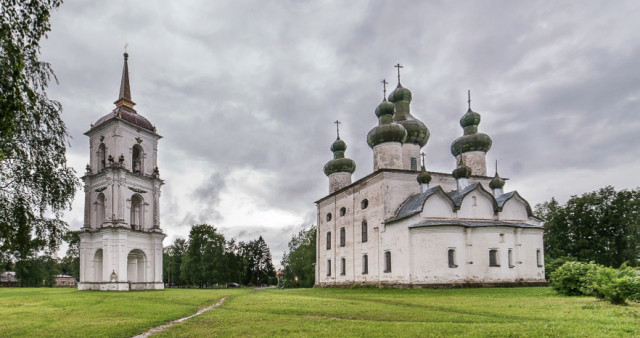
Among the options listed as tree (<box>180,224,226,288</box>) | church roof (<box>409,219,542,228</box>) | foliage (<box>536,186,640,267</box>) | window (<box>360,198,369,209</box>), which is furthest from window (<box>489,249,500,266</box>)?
tree (<box>180,224,226,288</box>)

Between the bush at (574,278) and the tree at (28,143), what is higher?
the tree at (28,143)

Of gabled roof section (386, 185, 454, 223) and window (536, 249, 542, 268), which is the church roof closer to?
gabled roof section (386, 185, 454, 223)

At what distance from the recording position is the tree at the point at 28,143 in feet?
22.5

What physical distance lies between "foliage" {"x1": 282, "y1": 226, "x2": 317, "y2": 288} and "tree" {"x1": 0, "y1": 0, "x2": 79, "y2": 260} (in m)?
47.3

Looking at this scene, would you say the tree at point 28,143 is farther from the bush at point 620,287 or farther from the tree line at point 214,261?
the tree line at point 214,261

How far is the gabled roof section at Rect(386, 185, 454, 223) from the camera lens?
28844mm

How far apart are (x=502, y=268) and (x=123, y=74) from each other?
3474 centimetres

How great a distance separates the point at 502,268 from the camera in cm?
2811

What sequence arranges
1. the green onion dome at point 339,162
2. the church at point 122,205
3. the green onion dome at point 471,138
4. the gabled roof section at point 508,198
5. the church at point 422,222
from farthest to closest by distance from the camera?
1. the green onion dome at point 339,162
2. the green onion dome at point 471,138
3. the church at point 122,205
4. the gabled roof section at point 508,198
5. the church at point 422,222

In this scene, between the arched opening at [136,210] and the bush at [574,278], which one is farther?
the arched opening at [136,210]

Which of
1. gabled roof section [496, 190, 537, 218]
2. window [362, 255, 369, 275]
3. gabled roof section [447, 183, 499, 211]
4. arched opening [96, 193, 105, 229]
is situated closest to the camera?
gabled roof section [447, 183, 499, 211]

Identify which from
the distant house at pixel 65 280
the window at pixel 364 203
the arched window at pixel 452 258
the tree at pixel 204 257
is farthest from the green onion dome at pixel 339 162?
the distant house at pixel 65 280

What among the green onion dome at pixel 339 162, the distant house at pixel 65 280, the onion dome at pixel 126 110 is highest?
the onion dome at pixel 126 110

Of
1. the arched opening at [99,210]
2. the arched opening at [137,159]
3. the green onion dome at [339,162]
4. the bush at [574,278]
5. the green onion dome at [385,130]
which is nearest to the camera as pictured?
the bush at [574,278]
